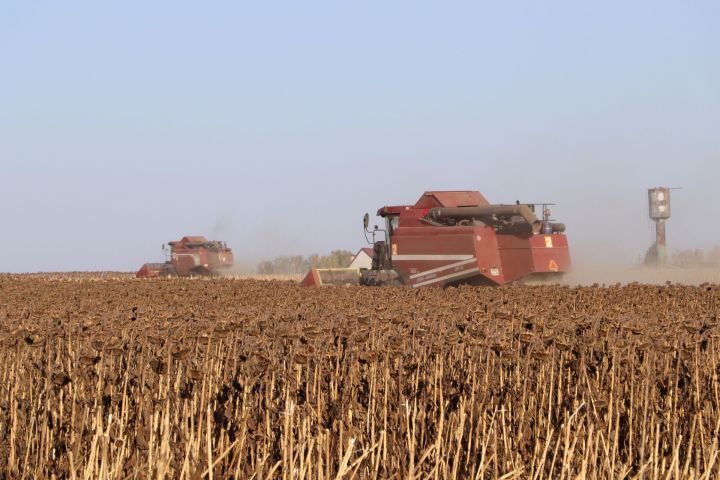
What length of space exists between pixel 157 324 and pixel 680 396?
15.3ft

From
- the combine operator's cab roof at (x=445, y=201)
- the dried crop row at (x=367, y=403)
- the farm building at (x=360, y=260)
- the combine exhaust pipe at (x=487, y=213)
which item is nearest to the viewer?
the dried crop row at (x=367, y=403)

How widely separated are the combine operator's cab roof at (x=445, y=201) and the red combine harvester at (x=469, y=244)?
0.02 meters

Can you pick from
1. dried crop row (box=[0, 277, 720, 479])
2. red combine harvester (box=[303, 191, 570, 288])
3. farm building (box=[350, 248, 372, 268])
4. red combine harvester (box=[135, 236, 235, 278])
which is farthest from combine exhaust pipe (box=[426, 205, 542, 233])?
red combine harvester (box=[135, 236, 235, 278])

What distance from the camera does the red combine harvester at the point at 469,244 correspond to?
2444cm

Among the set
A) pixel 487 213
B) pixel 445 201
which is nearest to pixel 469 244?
pixel 487 213

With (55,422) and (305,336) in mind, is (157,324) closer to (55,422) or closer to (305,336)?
(305,336)

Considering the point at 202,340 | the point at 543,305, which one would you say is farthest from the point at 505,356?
the point at 543,305

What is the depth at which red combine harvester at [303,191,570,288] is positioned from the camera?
24438mm

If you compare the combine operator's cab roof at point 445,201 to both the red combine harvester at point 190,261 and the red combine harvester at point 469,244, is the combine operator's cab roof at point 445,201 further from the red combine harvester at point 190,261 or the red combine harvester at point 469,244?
the red combine harvester at point 190,261

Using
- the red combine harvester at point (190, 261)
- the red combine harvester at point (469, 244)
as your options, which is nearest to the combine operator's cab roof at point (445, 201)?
the red combine harvester at point (469, 244)

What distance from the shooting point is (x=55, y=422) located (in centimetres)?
696

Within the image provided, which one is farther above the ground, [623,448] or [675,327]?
[675,327]

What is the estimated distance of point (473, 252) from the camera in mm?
24406

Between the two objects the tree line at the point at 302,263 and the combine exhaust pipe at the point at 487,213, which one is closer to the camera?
the combine exhaust pipe at the point at 487,213
